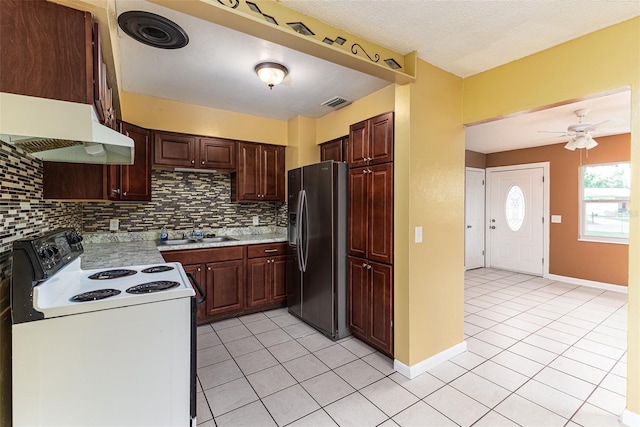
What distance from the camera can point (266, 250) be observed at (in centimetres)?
361

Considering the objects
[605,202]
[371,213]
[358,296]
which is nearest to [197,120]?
[371,213]

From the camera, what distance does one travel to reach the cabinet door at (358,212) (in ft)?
8.99

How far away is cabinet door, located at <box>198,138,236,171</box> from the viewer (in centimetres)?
350

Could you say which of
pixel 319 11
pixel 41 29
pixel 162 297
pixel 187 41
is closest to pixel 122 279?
pixel 162 297

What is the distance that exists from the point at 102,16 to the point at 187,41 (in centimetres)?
85

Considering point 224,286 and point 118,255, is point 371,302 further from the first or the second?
point 118,255

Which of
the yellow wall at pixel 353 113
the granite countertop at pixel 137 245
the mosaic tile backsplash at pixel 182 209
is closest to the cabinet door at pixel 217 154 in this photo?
the mosaic tile backsplash at pixel 182 209

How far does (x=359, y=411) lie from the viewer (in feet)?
6.25

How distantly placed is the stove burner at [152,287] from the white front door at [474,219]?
18.5 ft

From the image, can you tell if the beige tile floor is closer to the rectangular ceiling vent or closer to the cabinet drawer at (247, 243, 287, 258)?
the cabinet drawer at (247, 243, 287, 258)

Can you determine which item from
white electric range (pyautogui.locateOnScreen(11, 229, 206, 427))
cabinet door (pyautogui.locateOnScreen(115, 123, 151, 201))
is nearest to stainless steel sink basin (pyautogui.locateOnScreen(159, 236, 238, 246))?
cabinet door (pyautogui.locateOnScreen(115, 123, 151, 201))

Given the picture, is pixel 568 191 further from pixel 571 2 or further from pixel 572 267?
pixel 571 2

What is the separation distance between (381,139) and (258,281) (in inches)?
85.8

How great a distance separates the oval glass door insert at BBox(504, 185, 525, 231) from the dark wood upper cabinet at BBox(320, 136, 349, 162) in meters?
4.16
